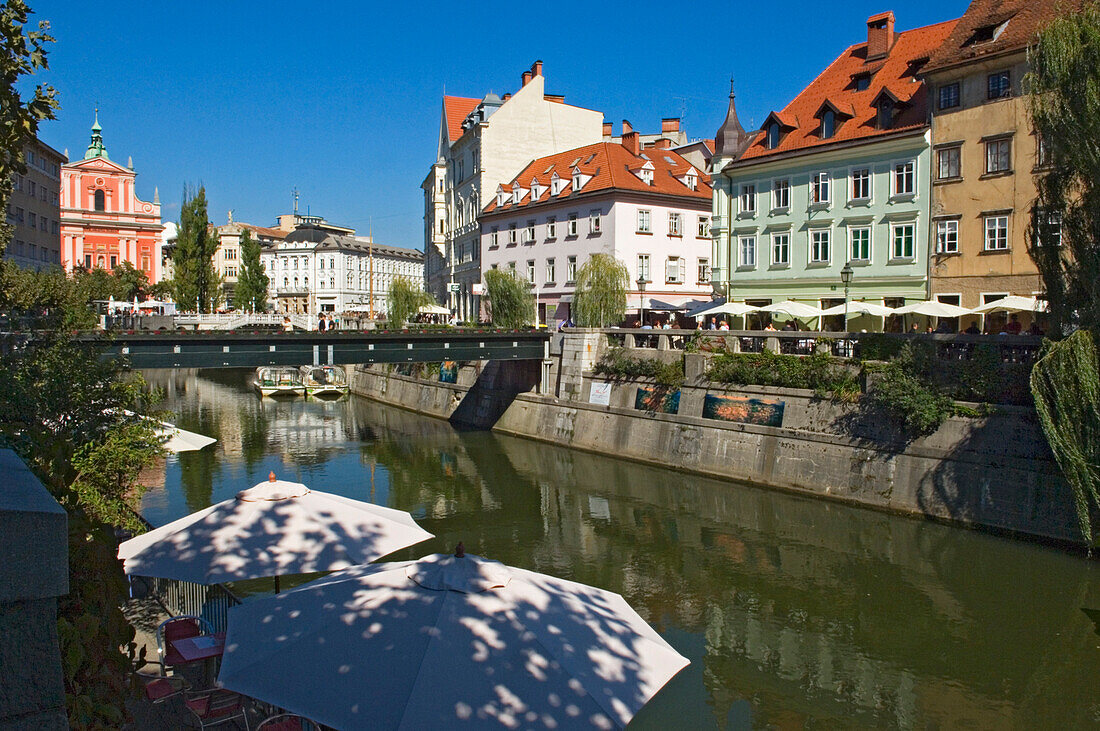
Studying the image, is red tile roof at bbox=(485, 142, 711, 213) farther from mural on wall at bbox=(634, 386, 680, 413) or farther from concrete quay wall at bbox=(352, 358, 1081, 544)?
mural on wall at bbox=(634, 386, 680, 413)

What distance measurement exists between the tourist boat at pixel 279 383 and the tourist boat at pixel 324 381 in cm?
54

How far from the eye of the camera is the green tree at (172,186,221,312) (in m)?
71.2

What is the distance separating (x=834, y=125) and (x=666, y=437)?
53.8 feet

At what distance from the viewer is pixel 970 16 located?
33.9 m

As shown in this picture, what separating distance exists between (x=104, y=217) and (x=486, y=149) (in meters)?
40.6

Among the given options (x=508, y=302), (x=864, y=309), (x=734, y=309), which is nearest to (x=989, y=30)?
(x=864, y=309)

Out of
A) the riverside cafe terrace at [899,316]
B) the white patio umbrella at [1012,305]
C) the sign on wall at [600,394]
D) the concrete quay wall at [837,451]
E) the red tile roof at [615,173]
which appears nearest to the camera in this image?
the concrete quay wall at [837,451]

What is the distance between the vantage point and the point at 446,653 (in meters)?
7.43

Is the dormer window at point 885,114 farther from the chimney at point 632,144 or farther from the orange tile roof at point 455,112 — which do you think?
the orange tile roof at point 455,112

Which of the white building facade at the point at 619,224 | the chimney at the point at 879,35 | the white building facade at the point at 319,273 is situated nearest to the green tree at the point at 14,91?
the chimney at the point at 879,35

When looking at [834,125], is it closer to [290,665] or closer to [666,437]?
[666,437]

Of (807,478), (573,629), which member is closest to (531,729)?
(573,629)

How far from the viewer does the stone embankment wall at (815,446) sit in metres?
22.1

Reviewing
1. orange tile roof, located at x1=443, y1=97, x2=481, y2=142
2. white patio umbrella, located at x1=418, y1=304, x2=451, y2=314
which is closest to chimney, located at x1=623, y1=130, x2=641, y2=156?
white patio umbrella, located at x1=418, y1=304, x2=451, y2=314
